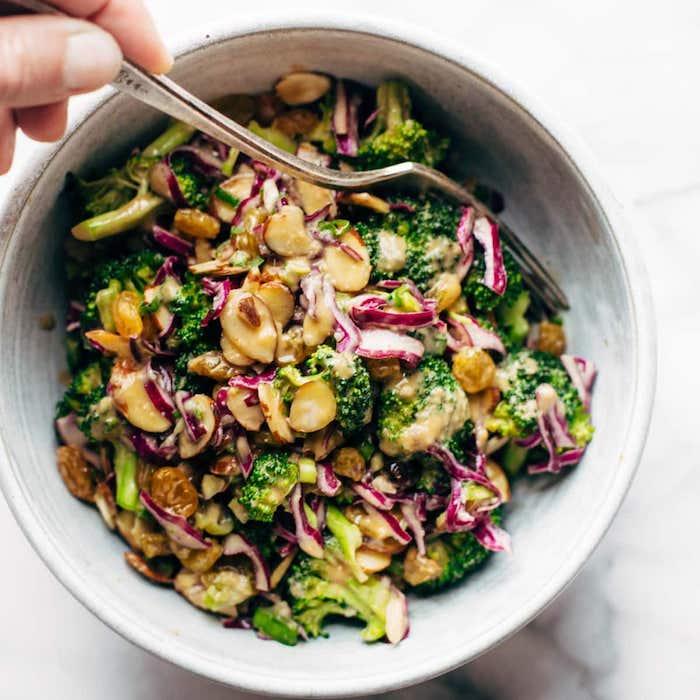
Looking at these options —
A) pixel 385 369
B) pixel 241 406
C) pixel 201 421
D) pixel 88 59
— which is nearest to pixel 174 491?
pixel 201 421

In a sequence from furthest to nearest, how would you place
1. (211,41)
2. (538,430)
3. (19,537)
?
(19,537)
(538,430)
(211,41)

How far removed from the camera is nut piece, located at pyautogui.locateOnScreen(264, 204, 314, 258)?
242 cm

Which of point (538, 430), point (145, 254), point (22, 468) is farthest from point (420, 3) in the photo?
point (22, 468)

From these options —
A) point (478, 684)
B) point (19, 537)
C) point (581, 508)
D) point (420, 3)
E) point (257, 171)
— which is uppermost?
point (420, 3)

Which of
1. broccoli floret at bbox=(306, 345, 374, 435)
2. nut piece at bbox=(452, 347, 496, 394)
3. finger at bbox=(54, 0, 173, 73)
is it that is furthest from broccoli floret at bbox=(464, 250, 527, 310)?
finger at bbox=(54, 0, 173, 73)

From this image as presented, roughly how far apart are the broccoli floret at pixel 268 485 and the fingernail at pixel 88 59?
110 centimetres

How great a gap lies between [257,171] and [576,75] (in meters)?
1.26

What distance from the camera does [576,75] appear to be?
308 centimetres

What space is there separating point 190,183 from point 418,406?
37.1 inches

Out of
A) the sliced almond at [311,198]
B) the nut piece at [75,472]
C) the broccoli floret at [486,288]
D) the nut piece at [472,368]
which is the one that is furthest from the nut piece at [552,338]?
the nut piece at [75,472]

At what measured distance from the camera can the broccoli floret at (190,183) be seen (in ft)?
8.40

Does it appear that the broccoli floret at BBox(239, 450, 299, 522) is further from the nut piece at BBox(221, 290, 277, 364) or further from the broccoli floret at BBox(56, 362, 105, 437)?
the broccoli floret at BBox(56, 362, 105, 437)

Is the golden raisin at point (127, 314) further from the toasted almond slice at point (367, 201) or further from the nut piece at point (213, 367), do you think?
the toasted almond slice at point (367, 201)

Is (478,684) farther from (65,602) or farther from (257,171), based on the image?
(257,171)
